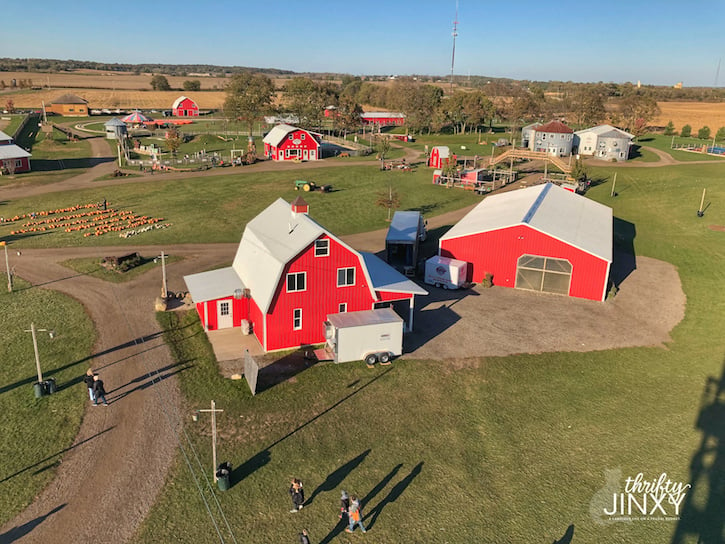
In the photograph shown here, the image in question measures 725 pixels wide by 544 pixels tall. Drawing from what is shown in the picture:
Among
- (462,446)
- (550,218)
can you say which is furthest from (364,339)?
(550,218)

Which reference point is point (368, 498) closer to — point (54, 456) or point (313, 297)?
point (54, 456)

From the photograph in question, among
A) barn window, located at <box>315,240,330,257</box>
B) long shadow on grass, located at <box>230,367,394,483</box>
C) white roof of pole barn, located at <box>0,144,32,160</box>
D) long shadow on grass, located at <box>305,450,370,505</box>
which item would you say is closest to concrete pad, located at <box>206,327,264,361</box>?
barn window, located at <box>315,240,330,257</box>

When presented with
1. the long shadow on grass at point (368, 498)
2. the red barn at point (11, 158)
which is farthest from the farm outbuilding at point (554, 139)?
the long shadow on grass at point (368, 498)

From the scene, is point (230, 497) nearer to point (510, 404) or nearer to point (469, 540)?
point (469, 540)

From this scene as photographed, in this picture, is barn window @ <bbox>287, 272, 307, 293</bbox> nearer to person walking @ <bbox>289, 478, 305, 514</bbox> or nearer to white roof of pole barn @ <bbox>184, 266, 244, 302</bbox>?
white roof of pole barn @ <bbox>184, 266, 244, 302</bbox>

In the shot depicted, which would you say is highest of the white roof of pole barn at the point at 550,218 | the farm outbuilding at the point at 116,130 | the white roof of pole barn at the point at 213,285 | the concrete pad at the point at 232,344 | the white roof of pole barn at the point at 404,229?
the farm outbuilding at the point at 116,130

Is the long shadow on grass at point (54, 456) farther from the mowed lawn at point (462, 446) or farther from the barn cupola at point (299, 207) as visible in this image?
the barn cupola at point (299, 207)
